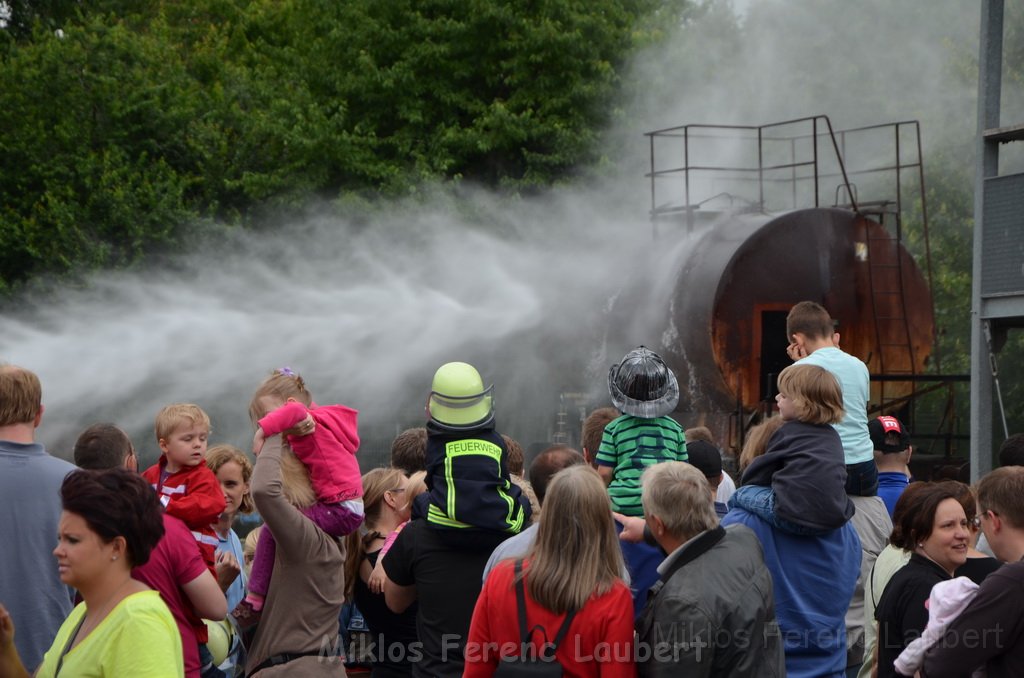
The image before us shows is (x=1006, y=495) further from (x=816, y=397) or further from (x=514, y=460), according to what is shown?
(x=514, y=460)

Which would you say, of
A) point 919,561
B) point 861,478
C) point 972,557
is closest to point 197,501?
point 919,561

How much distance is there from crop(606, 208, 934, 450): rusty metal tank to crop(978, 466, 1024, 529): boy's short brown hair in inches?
270

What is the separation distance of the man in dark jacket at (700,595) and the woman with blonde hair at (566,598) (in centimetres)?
12

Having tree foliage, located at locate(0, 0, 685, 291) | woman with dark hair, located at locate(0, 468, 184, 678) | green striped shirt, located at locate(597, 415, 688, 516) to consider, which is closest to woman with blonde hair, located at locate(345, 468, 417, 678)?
green striped shirt, located at locate(597, 415, 688, 516)

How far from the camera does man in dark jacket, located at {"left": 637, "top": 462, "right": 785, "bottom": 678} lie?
370 centimetres

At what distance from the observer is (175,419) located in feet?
15.6

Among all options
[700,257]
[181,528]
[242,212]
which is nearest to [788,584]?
[181,528]

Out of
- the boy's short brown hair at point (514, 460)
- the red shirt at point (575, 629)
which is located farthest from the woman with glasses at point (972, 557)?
the boy's short brown hair at point (514, 460)

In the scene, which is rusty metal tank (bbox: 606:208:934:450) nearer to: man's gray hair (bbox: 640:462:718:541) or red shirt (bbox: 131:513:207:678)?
man's gray hair (bbox: 640:462:718:541)

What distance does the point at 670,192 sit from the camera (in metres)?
18.5

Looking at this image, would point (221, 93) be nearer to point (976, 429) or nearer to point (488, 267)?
point (488, 267)

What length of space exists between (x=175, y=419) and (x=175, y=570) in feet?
2.87

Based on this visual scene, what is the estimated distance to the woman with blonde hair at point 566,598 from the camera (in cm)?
366

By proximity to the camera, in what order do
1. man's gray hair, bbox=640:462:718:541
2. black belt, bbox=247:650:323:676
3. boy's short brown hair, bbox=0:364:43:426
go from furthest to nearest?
black belt, bbox=247:650:323:676 → boy's short brown hair, bbox=0:364:43:426 → man's gray hair, bbox=640:462:718:541
